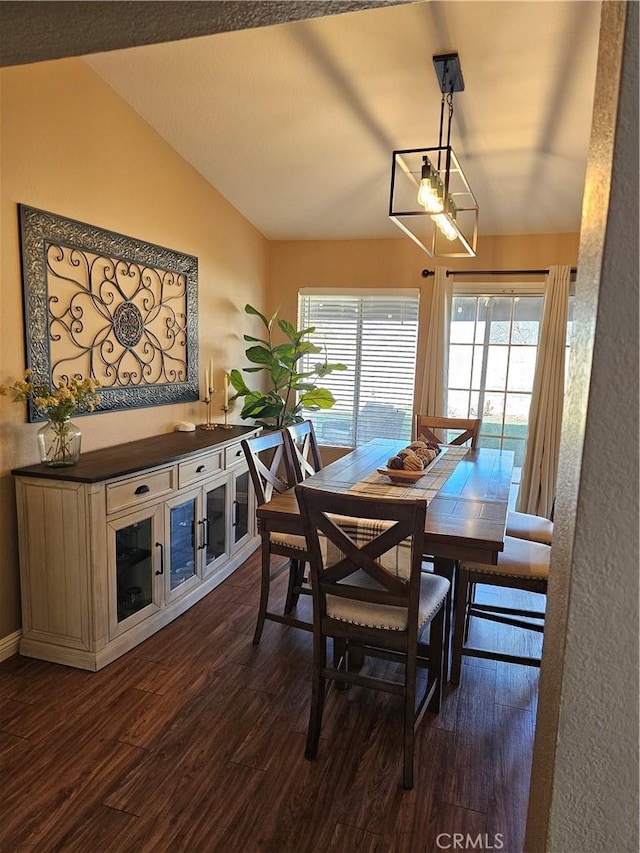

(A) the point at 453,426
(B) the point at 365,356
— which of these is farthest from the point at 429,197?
(B) the point at 365,356

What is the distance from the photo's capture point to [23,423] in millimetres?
2496

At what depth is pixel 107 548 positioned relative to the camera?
2463mm

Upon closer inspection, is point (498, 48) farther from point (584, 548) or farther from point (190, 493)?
point (190, 493)

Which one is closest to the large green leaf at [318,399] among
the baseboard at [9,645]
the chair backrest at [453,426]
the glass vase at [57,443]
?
the chair backrest at [453,426]

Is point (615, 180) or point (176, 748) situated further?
point (176, 748)

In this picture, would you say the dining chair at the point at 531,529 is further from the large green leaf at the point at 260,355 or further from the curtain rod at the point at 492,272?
the large green leaf at the point at 260,355

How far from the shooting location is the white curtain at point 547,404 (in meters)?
3.99

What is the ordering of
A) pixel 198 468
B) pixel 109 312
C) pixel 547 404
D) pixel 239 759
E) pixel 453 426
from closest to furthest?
pixel 239 759, pixel 109 312, pixel 198 468, pixel 453 426, pixel 547 404

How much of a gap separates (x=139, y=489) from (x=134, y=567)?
40cm

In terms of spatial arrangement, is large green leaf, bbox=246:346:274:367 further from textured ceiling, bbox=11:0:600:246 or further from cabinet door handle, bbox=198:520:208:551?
cabinet door handle, bbox=198:520:208:551

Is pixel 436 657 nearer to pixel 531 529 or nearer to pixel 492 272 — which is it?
pixel 531 529

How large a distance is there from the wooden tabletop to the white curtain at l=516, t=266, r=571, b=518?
33.3 inches

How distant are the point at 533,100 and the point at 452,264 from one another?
179 centimetres

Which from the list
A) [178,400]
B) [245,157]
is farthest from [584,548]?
[245,157]
